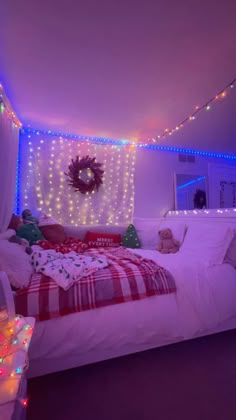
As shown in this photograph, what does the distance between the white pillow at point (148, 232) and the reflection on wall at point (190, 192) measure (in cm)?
104

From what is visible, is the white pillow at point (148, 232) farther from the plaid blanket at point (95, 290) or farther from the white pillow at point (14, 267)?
the white pillow at point (14, 267)

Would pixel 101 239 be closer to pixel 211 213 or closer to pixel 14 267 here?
pixel 211 213

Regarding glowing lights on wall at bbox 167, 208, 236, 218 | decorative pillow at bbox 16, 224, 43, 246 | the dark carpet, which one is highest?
glowing lights on wall at bbox 167, 208, 236, 218

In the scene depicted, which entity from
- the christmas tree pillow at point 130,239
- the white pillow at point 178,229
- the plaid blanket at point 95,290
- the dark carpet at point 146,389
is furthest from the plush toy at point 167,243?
the dark carpet at point 146,389

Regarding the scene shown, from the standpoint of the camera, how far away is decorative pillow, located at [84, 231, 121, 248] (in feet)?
9.77

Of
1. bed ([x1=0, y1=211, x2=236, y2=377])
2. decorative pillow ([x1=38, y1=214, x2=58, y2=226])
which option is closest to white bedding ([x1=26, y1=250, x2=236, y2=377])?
bed ([x1=0, y1=211, x2=236, y2=377])

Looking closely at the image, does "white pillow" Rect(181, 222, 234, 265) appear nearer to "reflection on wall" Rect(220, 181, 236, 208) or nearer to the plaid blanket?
the plaid blanket

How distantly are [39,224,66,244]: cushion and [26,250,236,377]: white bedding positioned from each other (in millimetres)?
1472

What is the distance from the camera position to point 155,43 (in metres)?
1.59

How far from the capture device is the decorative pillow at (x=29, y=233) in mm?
2510

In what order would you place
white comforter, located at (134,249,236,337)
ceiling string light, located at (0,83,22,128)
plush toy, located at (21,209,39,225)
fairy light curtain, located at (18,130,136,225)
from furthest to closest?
fairy light curtain, located at (18,130,136,225) < plush toy, located at (21,209,39,225) < ceiling string light, located at (0,83,22,128) < white comforter, located at (134,249,236,337)

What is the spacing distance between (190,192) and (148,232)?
145 centimetres

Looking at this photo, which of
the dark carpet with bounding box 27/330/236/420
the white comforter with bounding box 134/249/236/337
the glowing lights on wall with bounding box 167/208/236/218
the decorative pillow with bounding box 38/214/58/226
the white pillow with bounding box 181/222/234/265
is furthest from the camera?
the decorative pillow with bounding box 38/214/58/226

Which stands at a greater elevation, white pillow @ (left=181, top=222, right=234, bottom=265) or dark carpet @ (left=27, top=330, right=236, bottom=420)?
white pillow @ (left=181, top=222, right=234, bottom=265)
